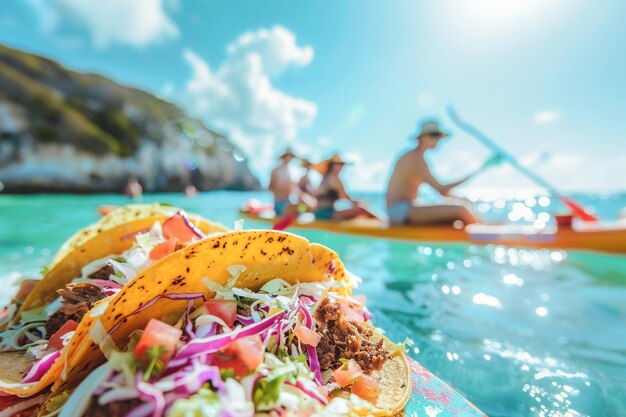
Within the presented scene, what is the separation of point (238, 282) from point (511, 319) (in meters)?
3.57

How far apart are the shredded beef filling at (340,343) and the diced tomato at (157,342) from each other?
0.68 meters

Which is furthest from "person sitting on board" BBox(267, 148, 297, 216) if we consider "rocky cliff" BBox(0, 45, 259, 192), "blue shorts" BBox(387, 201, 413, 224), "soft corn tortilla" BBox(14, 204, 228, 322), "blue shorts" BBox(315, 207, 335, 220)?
"rocky cliff" BBox(0, 45, 259, 192)

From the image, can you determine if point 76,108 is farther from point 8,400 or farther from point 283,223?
point 8,400

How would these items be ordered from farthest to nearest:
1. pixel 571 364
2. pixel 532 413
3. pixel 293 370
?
pixel 571 364, pixel 532 413, pixel 293 370

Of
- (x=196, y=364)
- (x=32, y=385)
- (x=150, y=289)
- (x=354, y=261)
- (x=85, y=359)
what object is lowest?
(x=354, y=261)

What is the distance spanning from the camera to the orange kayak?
619cm

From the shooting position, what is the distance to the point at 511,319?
12.7 feet

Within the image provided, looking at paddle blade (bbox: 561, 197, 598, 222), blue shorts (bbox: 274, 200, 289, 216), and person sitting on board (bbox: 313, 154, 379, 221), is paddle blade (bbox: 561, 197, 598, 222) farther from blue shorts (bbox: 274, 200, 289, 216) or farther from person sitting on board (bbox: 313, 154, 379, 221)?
blue shorts (bbox: 274, 200, 289, 216)

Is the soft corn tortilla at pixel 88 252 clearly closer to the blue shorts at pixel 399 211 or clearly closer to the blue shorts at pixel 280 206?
the blue shorts at pixel 399 211

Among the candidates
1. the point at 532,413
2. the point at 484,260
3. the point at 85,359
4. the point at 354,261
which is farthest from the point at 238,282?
the point at 484,260

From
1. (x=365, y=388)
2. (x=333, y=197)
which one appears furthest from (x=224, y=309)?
(x=333, y=197)

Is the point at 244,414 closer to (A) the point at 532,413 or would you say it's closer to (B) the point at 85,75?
→ (A) the point at 532,413

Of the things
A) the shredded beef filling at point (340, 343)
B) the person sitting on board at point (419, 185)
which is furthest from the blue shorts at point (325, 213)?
the shredded beef filling at point (340, 343)

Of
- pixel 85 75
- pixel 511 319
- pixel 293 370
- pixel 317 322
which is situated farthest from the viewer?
pixel 85 75
